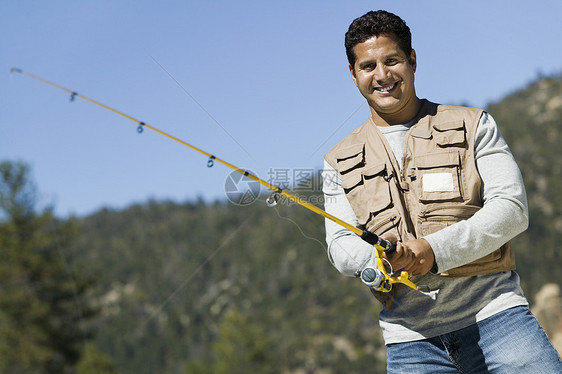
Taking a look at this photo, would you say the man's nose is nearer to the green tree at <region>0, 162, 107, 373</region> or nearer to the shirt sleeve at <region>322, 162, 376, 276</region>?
the shirt sleeve at <region>322, 162, 376, 276</region>

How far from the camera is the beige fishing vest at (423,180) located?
2293 mm

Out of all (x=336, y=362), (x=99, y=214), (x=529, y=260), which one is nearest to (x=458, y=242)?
(x=529, y=260)

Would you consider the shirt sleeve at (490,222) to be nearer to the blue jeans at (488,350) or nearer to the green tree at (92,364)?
the blue jeans at (488,350)

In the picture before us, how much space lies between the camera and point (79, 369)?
114 feet

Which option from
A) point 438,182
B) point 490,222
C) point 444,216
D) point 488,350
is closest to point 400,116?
point 438,182

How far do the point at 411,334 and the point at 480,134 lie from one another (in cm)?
76

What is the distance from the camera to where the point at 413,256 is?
216 cm

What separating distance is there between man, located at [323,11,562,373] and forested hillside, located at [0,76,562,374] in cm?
3109

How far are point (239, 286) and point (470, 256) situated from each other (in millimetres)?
Result: 113218

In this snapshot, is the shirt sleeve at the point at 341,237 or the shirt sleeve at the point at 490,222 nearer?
the shirt sleeve at the point at 490,222

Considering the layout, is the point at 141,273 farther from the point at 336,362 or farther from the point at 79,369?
the point at 79,369

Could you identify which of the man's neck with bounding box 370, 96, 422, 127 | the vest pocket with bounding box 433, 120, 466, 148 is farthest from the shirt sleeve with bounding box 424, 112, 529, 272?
the man's neck with bounding box 370, 96, 422, 127

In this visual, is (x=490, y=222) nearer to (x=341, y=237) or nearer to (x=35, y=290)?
(x=341, y=237)

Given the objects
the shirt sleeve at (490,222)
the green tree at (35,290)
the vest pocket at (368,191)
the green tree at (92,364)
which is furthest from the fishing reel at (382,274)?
the green tree at (92,364)
